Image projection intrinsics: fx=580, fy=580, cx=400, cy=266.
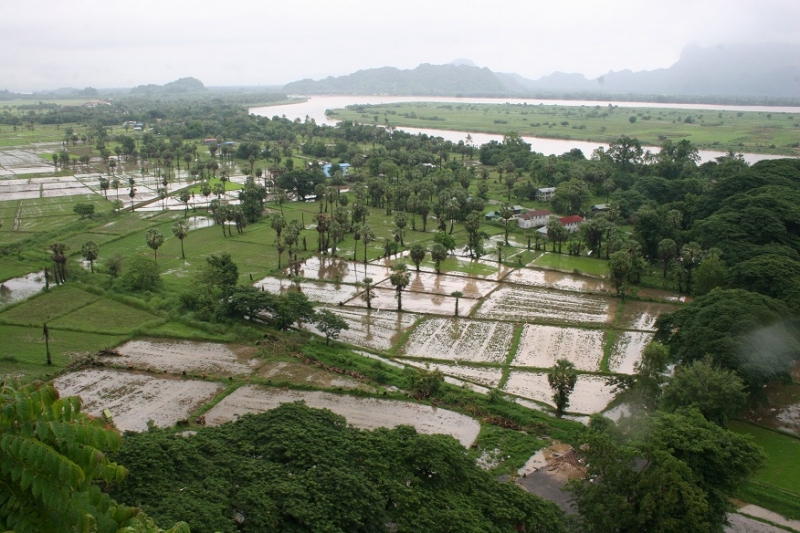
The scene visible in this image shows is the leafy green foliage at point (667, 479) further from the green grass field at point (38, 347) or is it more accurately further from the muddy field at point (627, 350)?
the green grass field at point (38, 347)

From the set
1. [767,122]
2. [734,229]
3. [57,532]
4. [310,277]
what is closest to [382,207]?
[310,277]

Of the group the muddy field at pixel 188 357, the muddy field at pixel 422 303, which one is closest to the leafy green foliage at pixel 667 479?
the muddy field at pixel 188 357

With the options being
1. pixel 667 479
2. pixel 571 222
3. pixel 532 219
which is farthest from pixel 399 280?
pixel 571 222

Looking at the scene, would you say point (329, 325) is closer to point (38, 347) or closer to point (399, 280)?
point (399, 280)

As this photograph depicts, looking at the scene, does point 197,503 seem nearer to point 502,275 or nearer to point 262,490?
point 262,490

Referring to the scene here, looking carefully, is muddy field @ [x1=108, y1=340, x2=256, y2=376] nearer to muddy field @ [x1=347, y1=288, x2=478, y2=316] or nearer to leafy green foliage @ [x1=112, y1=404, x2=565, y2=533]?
muddy field @ [x1=347, y1=288, x2=478, y2=316]
